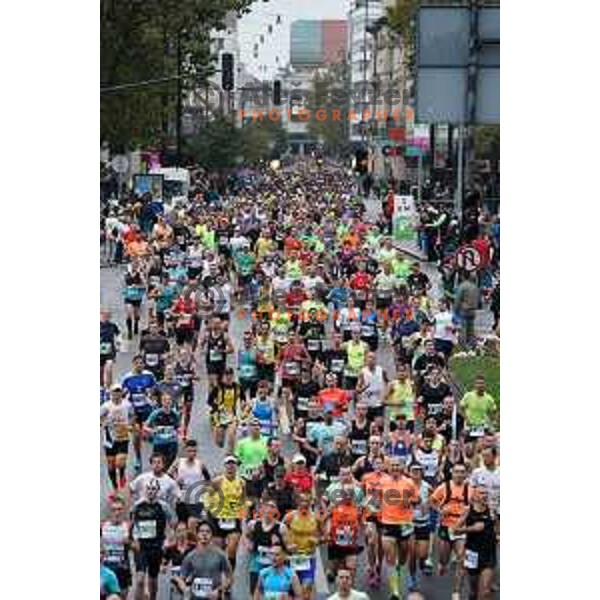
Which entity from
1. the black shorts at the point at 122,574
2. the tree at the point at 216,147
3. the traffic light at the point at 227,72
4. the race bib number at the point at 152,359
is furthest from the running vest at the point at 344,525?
the tree at the point at 216,147

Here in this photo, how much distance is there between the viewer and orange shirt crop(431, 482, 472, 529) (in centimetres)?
1486

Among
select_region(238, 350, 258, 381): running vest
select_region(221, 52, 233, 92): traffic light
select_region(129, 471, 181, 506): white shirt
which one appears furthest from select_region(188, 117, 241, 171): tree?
select_region(129, 471, 181, 506): white shirt

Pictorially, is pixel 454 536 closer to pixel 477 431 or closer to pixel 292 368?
pixel 477 431

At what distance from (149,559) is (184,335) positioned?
10502mm

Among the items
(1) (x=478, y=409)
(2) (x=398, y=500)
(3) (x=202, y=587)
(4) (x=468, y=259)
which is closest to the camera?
(3) (x=202, y=587)

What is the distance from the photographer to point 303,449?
1772 cm

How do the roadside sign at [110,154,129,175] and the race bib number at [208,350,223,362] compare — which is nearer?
the race bib number at [208,350,223,362]

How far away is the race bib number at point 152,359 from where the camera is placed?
21469 millimetres

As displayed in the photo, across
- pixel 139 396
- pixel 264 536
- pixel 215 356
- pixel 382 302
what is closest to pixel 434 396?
pixel 139 396

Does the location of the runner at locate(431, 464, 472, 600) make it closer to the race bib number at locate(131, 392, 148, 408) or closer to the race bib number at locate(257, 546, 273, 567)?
Result: the race bib number at locate(257, 546, 273, 567)

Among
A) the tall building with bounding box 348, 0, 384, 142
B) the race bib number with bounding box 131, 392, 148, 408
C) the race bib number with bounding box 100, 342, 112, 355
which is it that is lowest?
the race bib number with bounding box 131, 392, 148, 408

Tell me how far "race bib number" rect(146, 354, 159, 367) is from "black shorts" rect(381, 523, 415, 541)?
22.7 ft

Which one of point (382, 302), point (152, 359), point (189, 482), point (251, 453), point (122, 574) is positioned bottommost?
point (122, 574)
